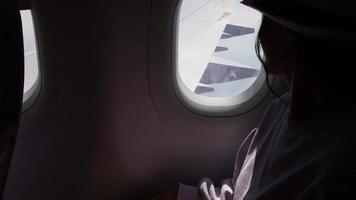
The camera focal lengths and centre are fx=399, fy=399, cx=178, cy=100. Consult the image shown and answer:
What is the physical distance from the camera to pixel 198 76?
4.87 ft

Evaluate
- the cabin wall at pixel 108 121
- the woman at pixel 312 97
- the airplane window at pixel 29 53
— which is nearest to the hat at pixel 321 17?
the woman at pixel 312 97

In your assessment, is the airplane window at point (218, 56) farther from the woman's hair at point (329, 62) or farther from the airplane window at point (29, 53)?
the woman's hair at point (329, 62)

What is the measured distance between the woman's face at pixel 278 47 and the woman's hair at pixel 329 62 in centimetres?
4

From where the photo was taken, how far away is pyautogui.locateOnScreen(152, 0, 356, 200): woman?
660mm

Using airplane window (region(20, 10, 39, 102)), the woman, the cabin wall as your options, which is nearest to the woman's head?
the woman

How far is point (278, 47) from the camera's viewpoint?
0.82 meters

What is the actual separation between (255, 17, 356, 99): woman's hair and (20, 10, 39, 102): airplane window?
84 centimetres

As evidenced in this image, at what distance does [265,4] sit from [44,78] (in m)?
0.81

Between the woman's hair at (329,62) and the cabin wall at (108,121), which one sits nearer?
the woman's hair at (329,62)

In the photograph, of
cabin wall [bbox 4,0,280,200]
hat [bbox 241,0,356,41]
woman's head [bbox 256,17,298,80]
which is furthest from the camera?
cabin wall [bbox 4,0,280,200]

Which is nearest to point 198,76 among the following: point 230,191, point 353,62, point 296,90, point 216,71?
point 216,71

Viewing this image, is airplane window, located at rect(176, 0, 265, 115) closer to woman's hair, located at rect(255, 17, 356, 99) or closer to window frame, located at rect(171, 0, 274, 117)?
window frame, located at rect(171, 0, 274, 117)

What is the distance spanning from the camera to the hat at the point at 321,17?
0.63 metres

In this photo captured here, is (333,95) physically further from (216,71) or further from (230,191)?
(216,71)
